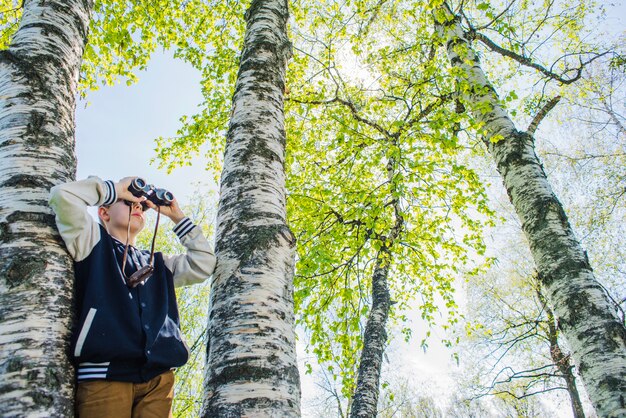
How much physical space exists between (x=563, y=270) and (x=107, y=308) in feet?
13.3

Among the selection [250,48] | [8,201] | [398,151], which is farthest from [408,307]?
[8,201]

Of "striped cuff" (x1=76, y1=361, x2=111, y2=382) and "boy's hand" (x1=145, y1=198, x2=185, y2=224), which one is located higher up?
"boy's hand" (x1=145, y1=198, x2=185, y2=224)

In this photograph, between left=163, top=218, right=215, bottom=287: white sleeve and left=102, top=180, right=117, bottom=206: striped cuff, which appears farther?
left=163, top=218, right=215, bottom=287: white sleeve

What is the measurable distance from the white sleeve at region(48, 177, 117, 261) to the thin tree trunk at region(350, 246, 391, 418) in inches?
174

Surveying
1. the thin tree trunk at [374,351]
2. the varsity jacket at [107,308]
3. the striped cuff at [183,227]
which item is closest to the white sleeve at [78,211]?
the varsity jacket at [107,308]

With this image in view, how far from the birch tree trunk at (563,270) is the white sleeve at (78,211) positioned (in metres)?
3.98

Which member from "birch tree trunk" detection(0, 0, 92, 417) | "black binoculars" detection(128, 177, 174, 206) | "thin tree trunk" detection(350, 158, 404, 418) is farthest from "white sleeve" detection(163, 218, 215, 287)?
"thin tree trunk" detection(350, 158, 404, 418)

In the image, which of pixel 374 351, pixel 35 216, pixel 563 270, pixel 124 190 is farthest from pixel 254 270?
pixel 374 351

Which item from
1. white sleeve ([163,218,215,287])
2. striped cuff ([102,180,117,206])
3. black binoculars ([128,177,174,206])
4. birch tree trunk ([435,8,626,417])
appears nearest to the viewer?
striped cuff ([102,180,117,206])

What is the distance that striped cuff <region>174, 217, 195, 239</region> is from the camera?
2.24 metres

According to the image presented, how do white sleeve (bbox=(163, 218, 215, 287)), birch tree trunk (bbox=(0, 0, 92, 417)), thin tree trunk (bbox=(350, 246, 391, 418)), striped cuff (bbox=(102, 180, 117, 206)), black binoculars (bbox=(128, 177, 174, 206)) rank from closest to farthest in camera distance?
1. birch tree trunk (bbox=(0, 0, 92, 417))
2. striped cuff (bbox=(102, 180, 117, 206))
3. black binoculars (bbox=(128, 177, 174, 206))
4. white sleeve (bbox=(163, 218, 215, 287))
5. thin tree trunk (bbox=(350, 246, 391, 418))

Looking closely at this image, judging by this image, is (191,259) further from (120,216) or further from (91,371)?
(91,371)

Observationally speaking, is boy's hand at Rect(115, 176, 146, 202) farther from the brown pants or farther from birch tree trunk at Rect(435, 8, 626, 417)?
birch tree trunk at Rect(435, 8, 626, 417)

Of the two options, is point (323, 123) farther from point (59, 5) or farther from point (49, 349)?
point (49, 349)
